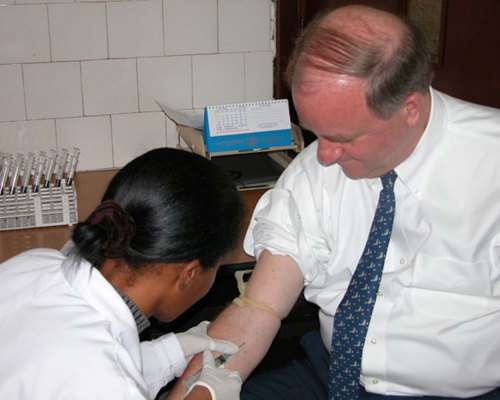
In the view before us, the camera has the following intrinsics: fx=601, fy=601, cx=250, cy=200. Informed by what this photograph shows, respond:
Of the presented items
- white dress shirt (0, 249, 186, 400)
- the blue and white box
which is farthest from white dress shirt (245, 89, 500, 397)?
the blue and white box

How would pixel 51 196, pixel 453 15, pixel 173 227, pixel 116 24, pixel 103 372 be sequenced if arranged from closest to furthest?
1. pixel 103 372
2. pixel 173 227
3. pixel 453 15
4. pixel 51 196
5. pixel 116 24

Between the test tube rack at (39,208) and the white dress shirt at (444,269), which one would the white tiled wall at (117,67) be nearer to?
the test tube rack at (39,208)

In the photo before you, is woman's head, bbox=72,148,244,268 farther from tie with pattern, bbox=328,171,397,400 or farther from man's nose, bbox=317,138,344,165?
tie with pattern, bbox=328,171,397,400

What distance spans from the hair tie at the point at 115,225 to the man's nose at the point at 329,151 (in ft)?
1.52

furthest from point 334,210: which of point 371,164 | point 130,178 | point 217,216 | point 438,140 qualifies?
point 130,178

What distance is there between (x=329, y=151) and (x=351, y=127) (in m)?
0.09

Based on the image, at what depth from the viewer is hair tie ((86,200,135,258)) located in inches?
40.8

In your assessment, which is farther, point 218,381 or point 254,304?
point 254,304

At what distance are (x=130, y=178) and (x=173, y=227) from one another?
12 cm

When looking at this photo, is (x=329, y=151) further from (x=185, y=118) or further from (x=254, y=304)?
(x=185, y=118)

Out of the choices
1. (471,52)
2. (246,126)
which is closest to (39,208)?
(246,126)

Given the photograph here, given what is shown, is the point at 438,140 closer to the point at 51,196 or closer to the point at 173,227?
the point at 173,227

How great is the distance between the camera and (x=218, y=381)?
132cm

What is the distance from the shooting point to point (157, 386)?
4.67 feet
